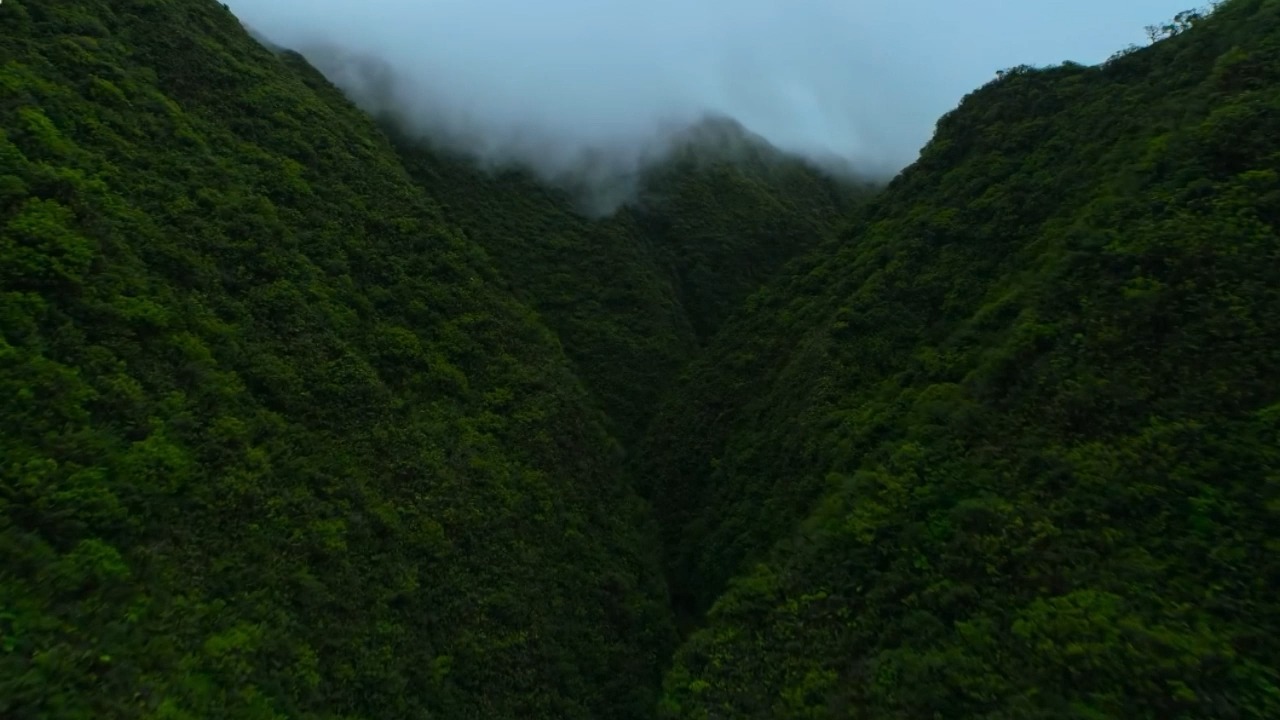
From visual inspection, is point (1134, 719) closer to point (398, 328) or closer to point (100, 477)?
point (100, 477)

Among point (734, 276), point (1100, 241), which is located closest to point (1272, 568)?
point (1100, 241)

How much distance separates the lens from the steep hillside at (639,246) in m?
28.9

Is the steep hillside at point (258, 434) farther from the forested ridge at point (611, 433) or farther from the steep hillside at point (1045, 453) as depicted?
the steep hillside at point (1045, 453)

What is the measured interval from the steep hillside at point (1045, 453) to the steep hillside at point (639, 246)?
6.85 meters

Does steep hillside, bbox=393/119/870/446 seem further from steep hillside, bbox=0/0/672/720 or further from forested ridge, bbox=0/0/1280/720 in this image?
steep hillside, bbox=0/0/672/720

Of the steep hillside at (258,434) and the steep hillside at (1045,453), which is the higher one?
the steep hillside at (1045,453)

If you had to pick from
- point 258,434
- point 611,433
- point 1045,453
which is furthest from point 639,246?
point 1045,453

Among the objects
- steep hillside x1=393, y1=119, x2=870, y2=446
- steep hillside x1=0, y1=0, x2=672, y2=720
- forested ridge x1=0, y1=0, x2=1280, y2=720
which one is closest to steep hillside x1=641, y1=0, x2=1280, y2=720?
forested ridge x1=0, y1=0, x2=1280, y2=720

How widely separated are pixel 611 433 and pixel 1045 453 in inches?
599

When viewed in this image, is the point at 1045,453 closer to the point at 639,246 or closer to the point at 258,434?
→ the point at 258,434

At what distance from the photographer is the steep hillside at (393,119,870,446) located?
28.9 m

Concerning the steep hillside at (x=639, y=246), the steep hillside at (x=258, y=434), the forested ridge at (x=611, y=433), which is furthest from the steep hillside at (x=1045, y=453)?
the steep hillside at (x=639, y=246)

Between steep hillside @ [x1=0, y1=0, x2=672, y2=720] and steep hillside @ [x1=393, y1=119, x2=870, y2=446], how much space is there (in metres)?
3.88

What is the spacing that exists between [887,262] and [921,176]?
4.73 metres
